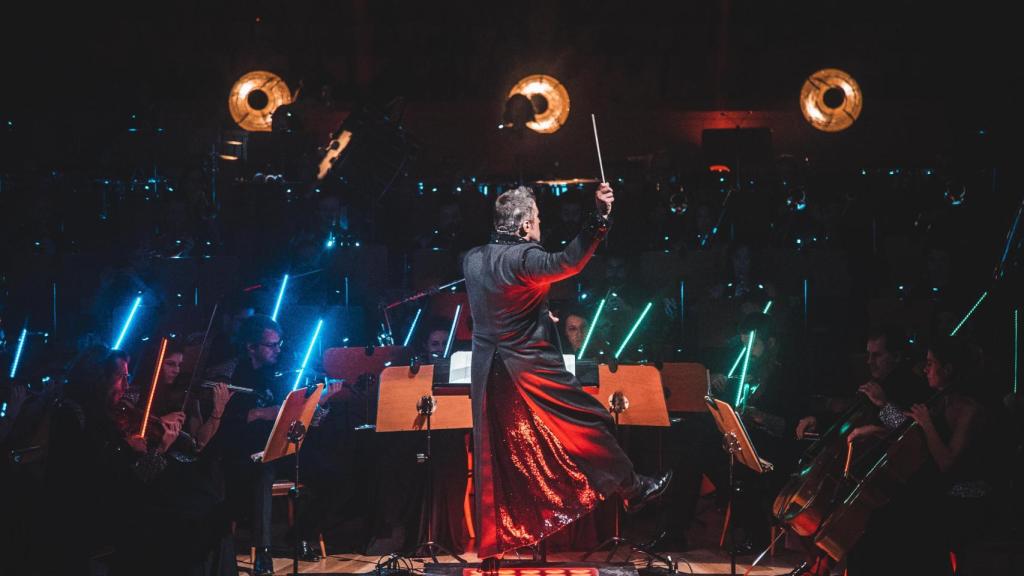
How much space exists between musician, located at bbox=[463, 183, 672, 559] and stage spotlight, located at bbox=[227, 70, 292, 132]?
7744mm

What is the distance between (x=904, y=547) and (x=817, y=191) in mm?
6424

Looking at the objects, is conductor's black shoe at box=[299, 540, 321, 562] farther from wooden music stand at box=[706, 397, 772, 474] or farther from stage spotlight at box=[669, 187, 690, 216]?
stage spotlight at box=[669, 187, 690, 216]

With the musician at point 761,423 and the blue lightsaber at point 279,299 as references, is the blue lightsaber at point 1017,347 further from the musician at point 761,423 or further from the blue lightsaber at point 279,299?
the blue lightsaber at point 279,299

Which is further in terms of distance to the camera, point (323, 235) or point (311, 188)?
point (311, 188)

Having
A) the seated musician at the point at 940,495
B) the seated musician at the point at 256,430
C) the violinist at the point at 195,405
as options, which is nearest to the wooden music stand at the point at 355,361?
the seated musician at the point at 256,430

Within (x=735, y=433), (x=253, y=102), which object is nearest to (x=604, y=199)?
(x=735, y=433)

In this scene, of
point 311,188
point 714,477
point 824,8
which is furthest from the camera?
point 824,8

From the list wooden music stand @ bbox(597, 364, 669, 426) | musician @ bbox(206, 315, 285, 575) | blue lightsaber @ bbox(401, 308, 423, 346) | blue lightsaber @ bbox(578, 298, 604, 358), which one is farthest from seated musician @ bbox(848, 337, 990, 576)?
blue lightsaber @ bbox(401, 308, 423, 346)

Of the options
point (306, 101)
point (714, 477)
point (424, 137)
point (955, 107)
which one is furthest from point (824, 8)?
point (714, 477)

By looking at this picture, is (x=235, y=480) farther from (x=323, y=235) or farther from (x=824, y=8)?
(x=824, y=8)

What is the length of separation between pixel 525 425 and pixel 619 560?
2098 mm

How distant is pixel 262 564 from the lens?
5602mm

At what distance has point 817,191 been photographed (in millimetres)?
10430

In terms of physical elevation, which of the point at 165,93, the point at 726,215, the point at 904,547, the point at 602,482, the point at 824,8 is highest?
the point at 824,8
